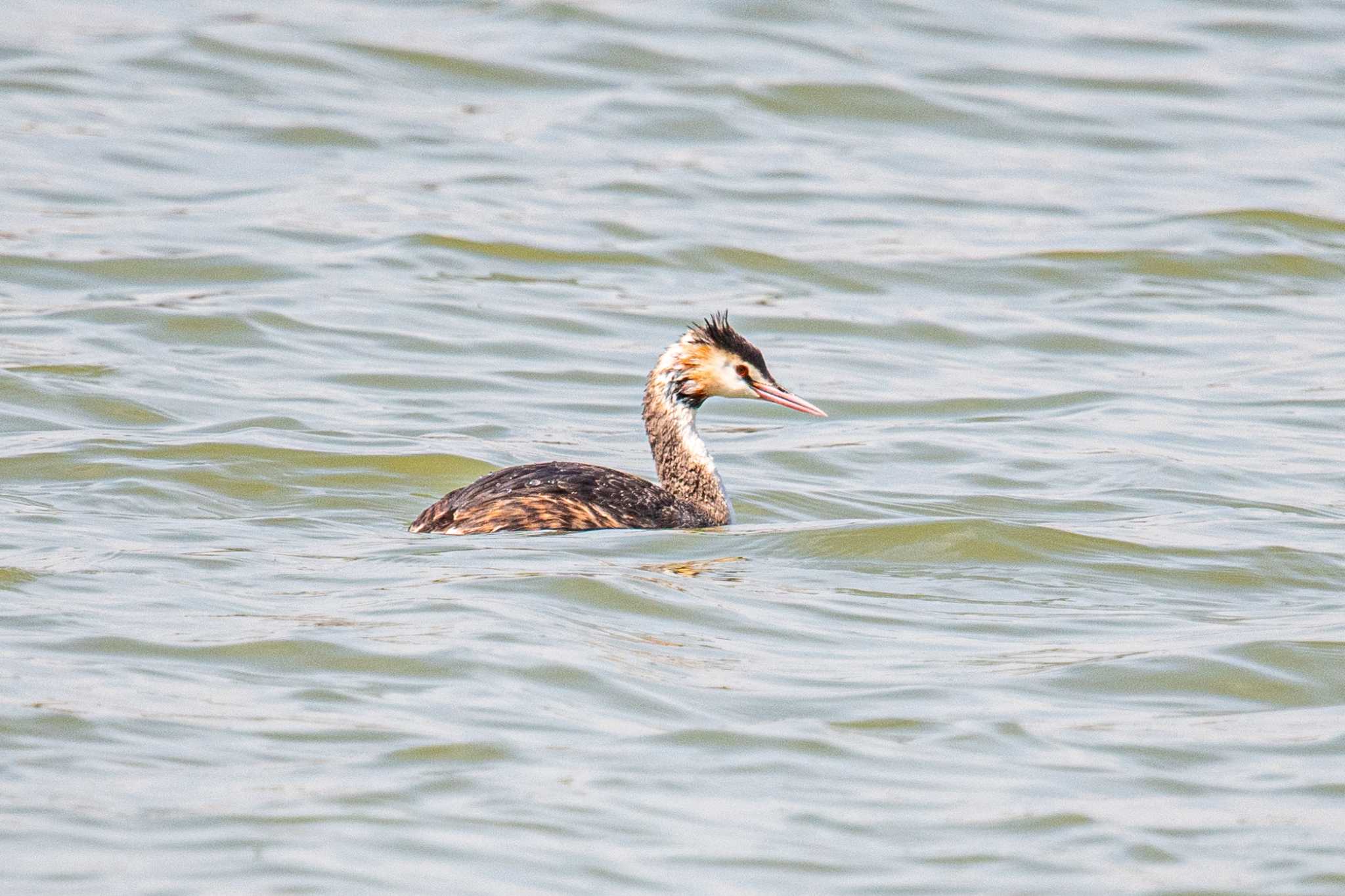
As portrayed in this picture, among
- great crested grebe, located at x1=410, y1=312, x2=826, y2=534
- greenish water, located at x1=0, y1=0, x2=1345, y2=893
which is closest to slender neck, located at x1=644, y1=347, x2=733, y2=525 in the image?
great crested grebe, located at x1=410, y1=312, x2=826, y2=534

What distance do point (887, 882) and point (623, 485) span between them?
387 cm

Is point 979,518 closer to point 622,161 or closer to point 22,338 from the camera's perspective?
point 22,338

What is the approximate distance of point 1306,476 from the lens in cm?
1098

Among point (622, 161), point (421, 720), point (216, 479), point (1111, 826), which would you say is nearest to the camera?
point (1111, 826)

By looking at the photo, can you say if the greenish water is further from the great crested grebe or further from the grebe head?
the grebe head

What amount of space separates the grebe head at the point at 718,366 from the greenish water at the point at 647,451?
74cm

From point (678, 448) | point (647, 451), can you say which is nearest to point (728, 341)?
point (678, 448)

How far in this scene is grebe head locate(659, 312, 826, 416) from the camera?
974 cm

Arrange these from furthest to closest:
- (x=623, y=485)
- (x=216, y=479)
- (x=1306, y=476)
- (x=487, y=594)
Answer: (x=1306, y=476) < (x=216, y=479) < (x=623, y=485) < (x=487, y=594)

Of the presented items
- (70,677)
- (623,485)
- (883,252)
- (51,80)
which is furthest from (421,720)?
(51,80)

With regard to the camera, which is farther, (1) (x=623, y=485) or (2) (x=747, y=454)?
(2) (x=747, y=454)

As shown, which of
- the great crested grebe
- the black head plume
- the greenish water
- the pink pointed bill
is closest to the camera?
the greenish water

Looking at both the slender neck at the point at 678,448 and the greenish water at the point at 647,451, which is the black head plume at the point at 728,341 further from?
the greenish water at the point at 647,451

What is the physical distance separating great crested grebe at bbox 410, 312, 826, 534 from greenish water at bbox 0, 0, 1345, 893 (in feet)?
0.59
